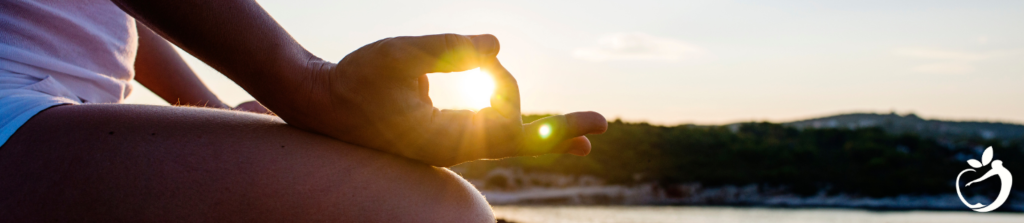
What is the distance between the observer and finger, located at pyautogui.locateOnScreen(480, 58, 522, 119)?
2.15ft

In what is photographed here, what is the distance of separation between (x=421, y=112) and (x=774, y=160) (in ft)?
78.3

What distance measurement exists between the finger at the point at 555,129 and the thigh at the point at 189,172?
0.44 feet

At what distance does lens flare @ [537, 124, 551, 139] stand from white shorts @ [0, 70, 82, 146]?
1.81ft

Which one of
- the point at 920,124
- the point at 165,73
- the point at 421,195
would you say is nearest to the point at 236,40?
the point at 421,195

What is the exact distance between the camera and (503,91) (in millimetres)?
667

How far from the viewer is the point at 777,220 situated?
15.7 metres

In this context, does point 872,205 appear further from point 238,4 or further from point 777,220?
point 238,4

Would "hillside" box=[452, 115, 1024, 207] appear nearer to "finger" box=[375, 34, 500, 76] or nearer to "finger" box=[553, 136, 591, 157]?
"finger" box=[553, 136, 591, 157]

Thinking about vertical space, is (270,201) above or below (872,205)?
above

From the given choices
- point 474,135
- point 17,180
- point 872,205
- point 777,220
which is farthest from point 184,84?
point 872,205

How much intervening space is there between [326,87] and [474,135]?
17cm

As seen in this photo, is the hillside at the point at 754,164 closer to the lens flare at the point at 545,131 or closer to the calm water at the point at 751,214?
the calm water at the point at 751,214

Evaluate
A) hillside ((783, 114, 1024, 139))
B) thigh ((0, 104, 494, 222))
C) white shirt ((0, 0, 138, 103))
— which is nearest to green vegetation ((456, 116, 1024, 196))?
hillside ((783, 114, 1024, 139))

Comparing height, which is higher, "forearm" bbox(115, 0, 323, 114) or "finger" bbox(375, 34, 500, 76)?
"finger" bbox(375, 34, 500, 76)
